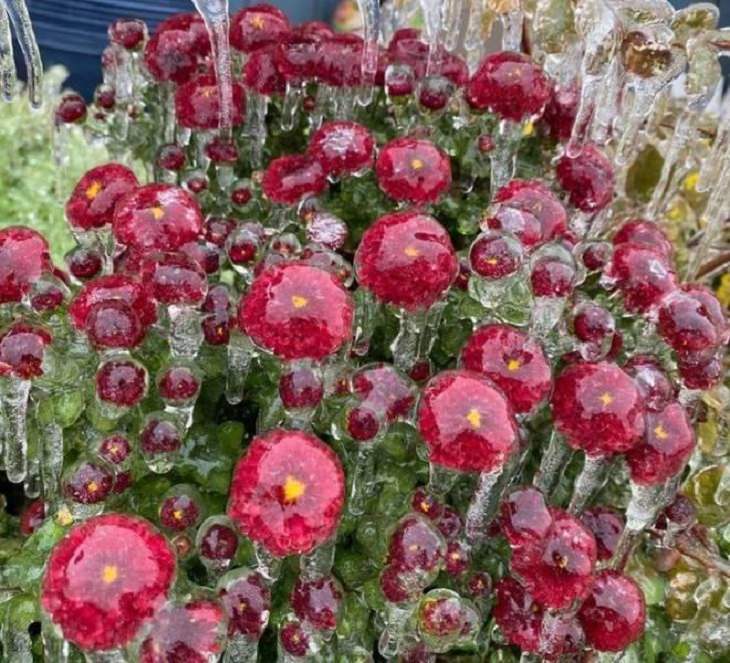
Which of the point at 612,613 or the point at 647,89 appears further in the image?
the point at 647,89

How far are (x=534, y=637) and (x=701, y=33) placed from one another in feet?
2.36

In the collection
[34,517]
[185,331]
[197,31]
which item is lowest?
[34,517]

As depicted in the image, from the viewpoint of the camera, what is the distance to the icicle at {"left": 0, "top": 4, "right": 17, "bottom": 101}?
3.55ft

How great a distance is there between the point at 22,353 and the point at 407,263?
1.01 feet

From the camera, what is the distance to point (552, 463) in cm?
83

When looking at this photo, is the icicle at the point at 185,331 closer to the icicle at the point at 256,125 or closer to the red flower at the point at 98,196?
the red flower at the point at 98,196

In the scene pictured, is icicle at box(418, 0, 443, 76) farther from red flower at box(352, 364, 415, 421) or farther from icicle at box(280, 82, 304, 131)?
red flower at box(352, 364, 415, 421)

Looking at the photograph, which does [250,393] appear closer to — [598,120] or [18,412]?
[18,412]

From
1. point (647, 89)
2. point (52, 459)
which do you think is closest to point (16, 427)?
point (52, 459)

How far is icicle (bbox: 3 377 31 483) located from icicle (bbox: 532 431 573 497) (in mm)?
439

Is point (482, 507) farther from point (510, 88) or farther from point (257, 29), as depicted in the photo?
point (257, 29)

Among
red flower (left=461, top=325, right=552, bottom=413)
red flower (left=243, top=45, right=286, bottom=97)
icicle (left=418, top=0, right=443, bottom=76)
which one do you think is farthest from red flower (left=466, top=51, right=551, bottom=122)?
red flower (left=461, top=325, right=552, bottom=413)

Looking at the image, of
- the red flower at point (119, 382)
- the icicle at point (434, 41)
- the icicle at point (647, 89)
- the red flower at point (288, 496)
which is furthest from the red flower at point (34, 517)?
the icicle at point (647, 89)

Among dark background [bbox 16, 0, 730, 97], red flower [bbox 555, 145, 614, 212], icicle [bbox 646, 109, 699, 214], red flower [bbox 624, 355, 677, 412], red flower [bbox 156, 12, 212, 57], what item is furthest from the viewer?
dark background [bbox 16, 0, 730, 97]
